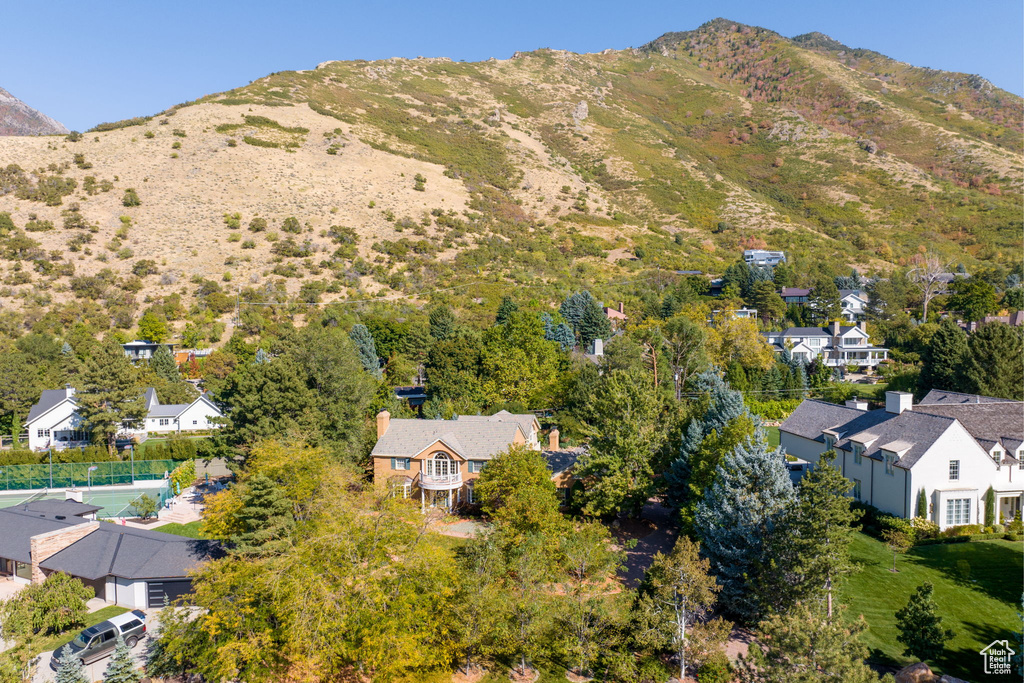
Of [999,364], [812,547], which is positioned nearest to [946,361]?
[999,364]

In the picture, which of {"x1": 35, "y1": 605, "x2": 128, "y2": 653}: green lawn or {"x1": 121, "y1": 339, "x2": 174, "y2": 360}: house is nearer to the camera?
{"x1": 35, "y1": 605, "x2": 128, "y2": 653}: green lawn

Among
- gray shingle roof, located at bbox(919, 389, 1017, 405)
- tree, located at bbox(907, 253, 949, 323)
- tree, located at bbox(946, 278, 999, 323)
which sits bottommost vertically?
gray shingle roof, located at bbox(919, 389, 1017, 405)

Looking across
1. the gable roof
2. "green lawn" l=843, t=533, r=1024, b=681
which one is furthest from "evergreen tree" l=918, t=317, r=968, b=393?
the gable roof

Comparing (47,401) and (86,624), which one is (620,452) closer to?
(86,624)

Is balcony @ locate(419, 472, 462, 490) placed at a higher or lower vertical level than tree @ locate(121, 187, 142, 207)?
lower

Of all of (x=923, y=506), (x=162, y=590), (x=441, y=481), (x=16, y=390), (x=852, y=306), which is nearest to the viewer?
(x=162, y=590)

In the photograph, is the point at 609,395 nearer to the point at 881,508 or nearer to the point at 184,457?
the point at 881,508

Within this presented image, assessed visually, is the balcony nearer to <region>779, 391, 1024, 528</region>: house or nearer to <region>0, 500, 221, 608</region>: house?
<region>0, 500, 221, 608</region>: house
